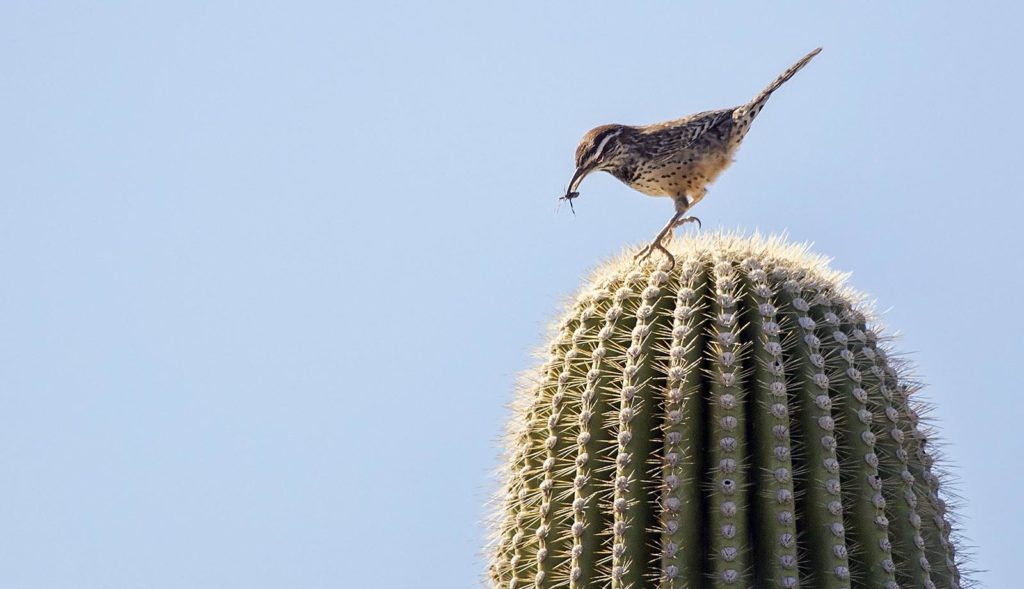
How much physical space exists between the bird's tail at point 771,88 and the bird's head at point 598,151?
0.77 metres

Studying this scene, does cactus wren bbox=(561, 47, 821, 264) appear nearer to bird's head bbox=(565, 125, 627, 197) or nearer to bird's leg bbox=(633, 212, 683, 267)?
bird's head bbox=(565, 125, 627, 197)

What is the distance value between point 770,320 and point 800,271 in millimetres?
380

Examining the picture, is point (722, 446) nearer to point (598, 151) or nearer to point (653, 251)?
point (653, 251)

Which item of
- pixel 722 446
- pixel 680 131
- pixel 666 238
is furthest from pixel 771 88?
pixel 722 446

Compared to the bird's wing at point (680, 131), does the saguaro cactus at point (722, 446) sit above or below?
below

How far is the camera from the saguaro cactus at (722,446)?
3854mm

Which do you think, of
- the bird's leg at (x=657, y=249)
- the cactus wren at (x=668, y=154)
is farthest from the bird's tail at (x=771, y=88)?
the bird's leg at (x=657, y=249)

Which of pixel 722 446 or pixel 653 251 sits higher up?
pixel 653 251

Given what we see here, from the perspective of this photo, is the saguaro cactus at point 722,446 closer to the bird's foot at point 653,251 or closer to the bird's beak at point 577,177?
the bird's foot at point 653,251

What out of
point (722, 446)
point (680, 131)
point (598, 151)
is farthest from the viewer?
point (680, 131)

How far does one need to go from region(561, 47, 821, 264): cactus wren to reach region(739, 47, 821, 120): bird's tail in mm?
100

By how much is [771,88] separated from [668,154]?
2.50 feet

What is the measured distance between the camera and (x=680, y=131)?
573 centimetres

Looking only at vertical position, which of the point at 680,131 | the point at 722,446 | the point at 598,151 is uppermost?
the point at 680,131
